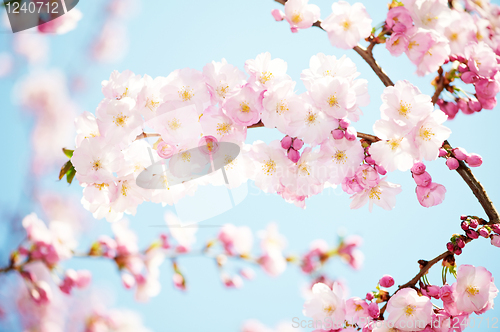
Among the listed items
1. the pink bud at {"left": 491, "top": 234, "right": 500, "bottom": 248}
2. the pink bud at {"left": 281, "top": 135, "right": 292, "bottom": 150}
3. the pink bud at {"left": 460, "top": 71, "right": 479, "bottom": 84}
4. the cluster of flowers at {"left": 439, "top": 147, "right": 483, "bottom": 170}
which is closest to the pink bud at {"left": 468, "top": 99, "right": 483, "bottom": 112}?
the pink bud at {"left": 460, "top": 71, "right": 479, "bottom": 84}

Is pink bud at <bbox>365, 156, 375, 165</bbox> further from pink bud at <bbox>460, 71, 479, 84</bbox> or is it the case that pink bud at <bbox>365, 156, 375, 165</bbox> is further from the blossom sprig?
the blossom sprig

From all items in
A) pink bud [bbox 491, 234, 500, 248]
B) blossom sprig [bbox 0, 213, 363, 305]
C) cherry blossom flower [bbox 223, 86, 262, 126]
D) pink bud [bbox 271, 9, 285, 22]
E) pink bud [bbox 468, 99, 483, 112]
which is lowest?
blossom sprig [bbox 0, 213, 363, 305]

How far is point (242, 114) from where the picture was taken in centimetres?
59

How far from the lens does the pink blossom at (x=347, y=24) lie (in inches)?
27.3

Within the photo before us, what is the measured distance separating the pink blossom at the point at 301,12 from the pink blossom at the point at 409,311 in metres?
0.66

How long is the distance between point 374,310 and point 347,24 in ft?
2.12

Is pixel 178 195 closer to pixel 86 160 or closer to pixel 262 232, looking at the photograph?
pixel 86 160

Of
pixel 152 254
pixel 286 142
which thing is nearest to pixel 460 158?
pixel 286 142

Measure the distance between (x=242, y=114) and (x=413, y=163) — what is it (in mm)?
357

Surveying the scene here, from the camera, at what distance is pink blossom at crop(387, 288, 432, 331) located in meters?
0.66

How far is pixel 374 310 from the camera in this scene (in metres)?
0.69

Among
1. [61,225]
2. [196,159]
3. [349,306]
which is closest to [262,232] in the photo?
[349,306]

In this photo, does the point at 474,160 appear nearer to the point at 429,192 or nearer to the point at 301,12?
the point at 429,192

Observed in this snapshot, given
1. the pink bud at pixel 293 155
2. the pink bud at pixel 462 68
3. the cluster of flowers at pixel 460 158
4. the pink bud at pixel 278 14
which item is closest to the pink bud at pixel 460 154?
the cluster of flowers at pixel 460 158
